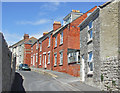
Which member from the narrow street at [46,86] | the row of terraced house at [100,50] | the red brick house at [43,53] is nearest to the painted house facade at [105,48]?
the row of terraced house at [100,50]

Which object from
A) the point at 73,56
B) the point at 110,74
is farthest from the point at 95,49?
the point at 73,56

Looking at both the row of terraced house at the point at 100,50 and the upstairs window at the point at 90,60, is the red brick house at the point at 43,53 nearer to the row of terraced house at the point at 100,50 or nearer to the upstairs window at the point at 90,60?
the row of terraced house at the point at 100,50

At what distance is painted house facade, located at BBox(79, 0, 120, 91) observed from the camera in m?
12.4

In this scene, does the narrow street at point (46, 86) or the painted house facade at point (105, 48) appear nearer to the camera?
the painted house facade at point (105, 48)

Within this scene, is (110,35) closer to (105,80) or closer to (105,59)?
(105,59)

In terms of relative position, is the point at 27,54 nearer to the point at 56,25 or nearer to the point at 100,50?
the point at 56,25

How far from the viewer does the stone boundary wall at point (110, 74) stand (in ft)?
39.2

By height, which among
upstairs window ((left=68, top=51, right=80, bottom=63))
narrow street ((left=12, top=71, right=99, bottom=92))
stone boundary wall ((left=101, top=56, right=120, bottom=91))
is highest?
upstairs window ((left=68, top=51, right=80, bottom=63))

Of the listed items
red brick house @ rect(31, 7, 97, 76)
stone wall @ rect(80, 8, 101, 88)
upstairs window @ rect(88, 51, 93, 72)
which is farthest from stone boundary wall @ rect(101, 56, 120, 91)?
red brick house @ rect(31, 7, 97, 76)

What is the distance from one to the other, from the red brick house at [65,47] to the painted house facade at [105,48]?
21.9 ft

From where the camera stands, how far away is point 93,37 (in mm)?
15883

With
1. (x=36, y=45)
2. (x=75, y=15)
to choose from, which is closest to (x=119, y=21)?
(x=75, y=15)

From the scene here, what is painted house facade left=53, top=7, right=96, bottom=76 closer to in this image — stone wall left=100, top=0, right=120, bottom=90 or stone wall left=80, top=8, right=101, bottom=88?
stone wall left=80, top=8, right=101, bottom=88

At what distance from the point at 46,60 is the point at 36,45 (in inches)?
349
